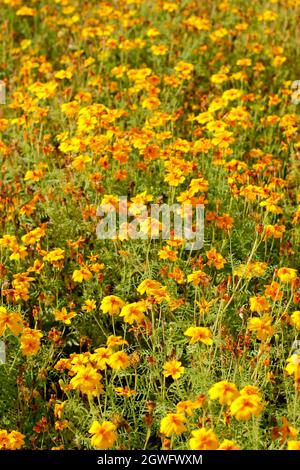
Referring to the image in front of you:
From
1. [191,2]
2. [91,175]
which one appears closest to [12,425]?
[91,175]

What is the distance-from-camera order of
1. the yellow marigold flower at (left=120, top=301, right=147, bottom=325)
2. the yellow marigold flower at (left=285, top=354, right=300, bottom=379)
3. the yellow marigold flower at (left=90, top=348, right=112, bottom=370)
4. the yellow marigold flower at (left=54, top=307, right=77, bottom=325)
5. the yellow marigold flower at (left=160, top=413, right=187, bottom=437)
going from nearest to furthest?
the yellow marigold flower at (left=160, top=413, right=187, bottom=437)
the yellow marigold flower at (left=285, top=354, right=300, bottom=379)
the yellow marigold flower at (left=90, top=348, right=112, bottom=370)
the yellow marigold flower at (left=120, top=301, right=147, bottom=325)
the yellow marigold flower at (left=54, top=307, right=77, bottom=325)

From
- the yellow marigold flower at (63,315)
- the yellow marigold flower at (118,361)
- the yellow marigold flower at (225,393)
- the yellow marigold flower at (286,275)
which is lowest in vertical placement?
the yellow marigold flower at (63,315)

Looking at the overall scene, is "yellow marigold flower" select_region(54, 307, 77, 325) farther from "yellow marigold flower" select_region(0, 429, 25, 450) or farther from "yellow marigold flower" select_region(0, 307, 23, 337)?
"yellow marigold flower" select_region(0, 429, 25, 450)

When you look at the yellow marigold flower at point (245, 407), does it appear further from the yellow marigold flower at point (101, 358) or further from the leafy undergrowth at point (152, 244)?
the yellow marigold flower at point (101, 358)

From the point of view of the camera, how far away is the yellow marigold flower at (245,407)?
246 cm

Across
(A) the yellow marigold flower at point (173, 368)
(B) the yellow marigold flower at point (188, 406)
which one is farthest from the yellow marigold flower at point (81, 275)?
(B) the yellow marigold flower at point (188, 406)

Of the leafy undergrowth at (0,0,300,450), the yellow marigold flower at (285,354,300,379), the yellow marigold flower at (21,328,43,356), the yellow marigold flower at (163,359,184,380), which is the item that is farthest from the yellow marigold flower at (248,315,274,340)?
the yellow marigold flower at (21,328,43,356)

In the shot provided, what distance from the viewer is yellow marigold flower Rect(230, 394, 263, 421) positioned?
2.46 meters

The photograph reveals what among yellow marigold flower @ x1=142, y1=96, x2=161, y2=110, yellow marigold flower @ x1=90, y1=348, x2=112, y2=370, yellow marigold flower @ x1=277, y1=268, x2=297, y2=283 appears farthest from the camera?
yellow marigold flower @ x1=142, y1=96, x2=161, y2=110

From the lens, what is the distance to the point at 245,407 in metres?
2.47

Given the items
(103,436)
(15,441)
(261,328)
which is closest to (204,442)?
(103,436)

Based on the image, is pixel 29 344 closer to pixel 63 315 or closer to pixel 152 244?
pixel 63 315

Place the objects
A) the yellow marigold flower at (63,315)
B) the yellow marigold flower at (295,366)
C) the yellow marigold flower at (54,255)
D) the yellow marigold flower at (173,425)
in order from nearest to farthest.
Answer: the yellow marigold flower at (173,425) < the yellow marigold flower at (295,366) < the yellow marigold flower at (63,315) < the yellow marigold flower at (54,255)
